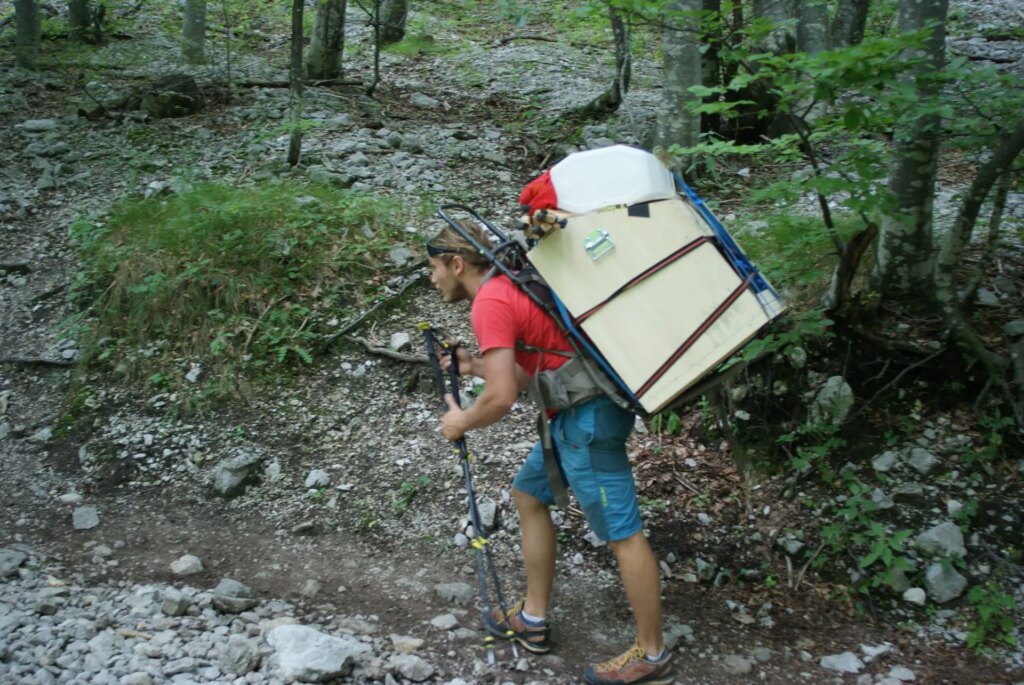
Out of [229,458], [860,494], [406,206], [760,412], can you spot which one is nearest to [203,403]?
[229,458]

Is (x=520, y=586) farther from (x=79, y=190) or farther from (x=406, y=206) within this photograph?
(x=79, y=190)

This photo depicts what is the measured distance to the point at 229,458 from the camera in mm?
5590

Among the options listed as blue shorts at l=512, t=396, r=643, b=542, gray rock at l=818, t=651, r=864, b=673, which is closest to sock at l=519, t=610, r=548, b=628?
blue shorts at l=512, t=396, r=643, b=542

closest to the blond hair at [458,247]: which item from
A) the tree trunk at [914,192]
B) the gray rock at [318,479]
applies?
the tree trunk at [914,192]

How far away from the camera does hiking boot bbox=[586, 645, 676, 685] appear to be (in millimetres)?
3629

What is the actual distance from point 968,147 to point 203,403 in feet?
17.2

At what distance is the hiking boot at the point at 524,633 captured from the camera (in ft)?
12.9

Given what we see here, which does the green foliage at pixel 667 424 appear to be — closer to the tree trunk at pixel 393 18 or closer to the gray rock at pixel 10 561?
the gray rock at pixel 10 561

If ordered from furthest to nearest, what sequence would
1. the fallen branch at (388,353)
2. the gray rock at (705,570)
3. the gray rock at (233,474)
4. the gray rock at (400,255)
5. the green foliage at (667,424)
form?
the gray rock at (400,255) → the fallen branch at (388,353) → the green foliage at (667,424) → the gray rock at (233,474) → the gray rock at (705,570)

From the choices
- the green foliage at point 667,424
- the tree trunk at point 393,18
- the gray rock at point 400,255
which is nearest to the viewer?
the green foliage at point 667,424

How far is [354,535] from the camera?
199 inches

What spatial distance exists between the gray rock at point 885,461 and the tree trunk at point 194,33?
10155 mm

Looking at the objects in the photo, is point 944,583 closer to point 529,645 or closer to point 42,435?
point 529,645

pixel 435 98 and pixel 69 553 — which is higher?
pixel 435 98
